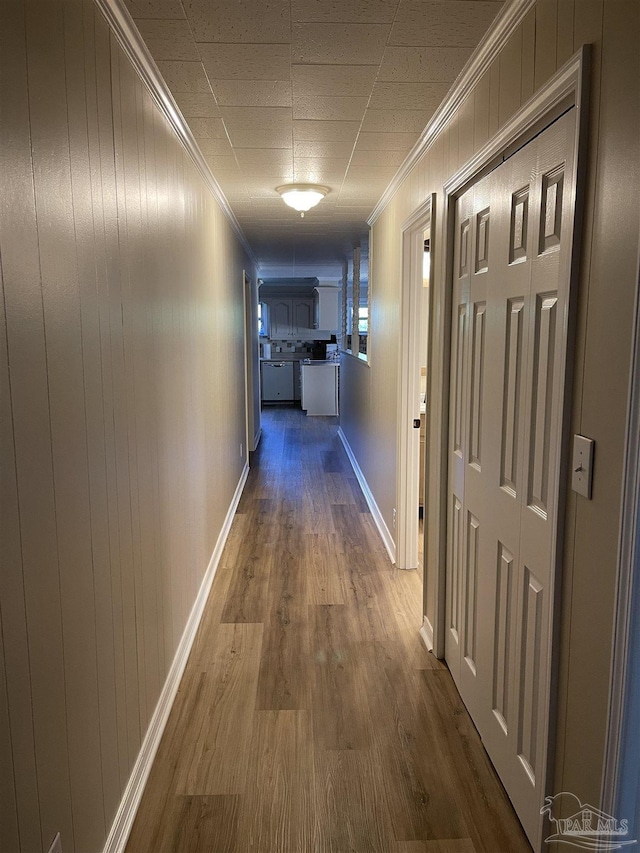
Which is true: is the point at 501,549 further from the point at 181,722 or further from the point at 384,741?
the point at 181,722

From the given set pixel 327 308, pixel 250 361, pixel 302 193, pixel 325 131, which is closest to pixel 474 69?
pixel 325 131

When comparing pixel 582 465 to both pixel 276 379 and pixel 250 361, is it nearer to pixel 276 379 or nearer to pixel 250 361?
pixel 250 361

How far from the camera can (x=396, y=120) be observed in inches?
102

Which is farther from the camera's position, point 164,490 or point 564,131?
point 164,490

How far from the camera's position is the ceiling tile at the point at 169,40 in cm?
179

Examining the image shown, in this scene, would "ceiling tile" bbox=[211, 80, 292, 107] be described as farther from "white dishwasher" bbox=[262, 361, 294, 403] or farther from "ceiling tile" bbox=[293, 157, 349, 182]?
"white dishwasher" bbox=[262, 361, 294, 403]

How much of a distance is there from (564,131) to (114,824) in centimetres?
216

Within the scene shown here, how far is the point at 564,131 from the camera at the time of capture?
4.77ft

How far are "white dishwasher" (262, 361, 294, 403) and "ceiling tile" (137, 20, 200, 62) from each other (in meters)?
9.84

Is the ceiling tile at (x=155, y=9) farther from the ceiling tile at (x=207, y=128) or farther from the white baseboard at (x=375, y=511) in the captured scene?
the white baseboard at (x=375, y=511)

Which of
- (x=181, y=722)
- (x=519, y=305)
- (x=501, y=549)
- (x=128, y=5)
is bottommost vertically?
(x=181, y=722)

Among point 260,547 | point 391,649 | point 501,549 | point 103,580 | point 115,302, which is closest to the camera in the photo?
point 103,580

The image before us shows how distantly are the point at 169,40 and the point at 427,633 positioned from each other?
2.61 meters

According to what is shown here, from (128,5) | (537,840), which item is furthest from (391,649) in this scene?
(128,5)
